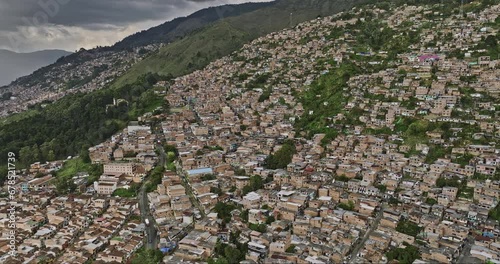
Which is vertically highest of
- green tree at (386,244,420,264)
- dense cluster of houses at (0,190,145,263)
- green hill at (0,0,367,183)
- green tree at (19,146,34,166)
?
green hill at (0,0,367,183)

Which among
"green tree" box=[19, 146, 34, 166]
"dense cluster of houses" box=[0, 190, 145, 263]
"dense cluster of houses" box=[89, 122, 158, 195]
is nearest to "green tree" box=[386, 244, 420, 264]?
"dense cluster of houses" box=[0, 190, 145, 263]

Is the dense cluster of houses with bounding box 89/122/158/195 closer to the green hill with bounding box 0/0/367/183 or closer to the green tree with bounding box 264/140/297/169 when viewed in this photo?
the green hill with bounding box 0/0/367/183

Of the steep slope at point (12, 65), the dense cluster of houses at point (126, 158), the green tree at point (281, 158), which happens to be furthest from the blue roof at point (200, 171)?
the steep slope at point (12, 65)

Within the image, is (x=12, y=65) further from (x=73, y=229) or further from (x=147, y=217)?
(x=147, y=217)

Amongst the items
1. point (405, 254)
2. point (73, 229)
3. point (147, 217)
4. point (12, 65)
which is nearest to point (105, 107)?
point (73, 229)

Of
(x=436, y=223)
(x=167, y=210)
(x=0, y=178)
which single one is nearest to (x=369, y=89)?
(x=436, y=223)
